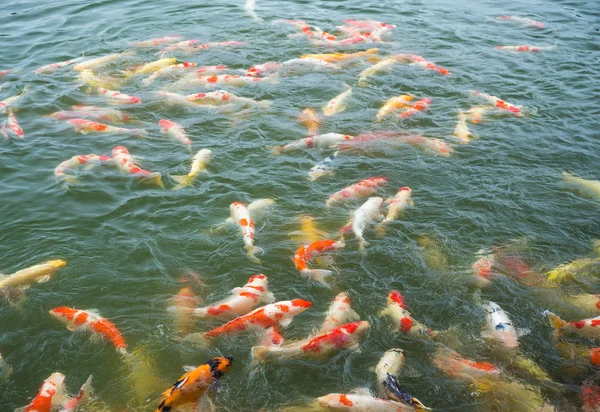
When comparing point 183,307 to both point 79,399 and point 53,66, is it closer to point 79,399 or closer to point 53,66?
point 79,399

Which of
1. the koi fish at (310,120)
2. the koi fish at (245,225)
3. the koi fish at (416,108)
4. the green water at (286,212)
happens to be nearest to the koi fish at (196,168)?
the green water at (286,212)

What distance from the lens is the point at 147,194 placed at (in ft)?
27.5

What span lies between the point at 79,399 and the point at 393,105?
7811mm

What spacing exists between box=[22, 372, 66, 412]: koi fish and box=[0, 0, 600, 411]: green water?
0.12 metres

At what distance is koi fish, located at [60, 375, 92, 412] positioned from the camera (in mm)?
5188

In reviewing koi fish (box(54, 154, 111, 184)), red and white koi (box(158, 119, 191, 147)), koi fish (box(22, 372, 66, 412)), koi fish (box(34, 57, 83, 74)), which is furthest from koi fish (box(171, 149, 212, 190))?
koi fish (box(34, 57, 83, 74))

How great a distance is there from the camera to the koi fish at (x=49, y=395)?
515 centimetres

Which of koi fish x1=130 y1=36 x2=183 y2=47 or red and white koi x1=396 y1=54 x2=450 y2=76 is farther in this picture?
koi fish x1=130 y1=36 x2=183 y2=47

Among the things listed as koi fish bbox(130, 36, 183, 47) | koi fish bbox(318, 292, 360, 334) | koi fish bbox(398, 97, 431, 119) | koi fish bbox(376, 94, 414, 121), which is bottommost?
koi fish bbox(318, 292, 360, 334)

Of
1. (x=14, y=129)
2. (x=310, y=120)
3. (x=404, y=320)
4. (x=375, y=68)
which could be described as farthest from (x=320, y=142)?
(x=14, y=129)

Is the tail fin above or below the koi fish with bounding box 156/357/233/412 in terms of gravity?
below

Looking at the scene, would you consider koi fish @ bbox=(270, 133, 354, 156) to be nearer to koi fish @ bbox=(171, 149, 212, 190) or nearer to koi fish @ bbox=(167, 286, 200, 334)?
koi fish @ bbox=(171, 149, 212, 190)

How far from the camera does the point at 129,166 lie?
347 inches

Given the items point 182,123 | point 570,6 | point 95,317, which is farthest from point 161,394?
point 570,6
